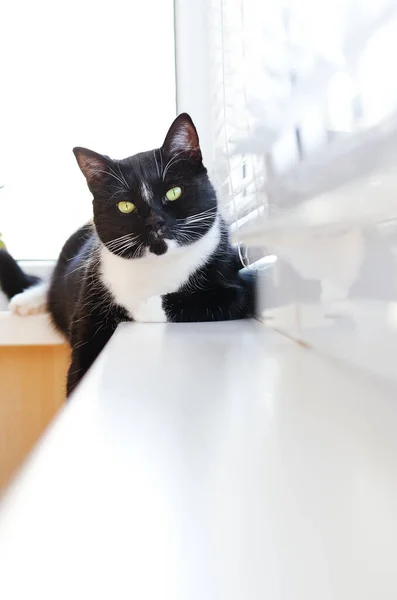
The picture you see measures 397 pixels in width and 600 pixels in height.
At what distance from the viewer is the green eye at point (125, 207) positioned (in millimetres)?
1047

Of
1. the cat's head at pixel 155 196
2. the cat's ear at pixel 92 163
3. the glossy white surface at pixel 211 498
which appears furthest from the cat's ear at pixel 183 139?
the glossy white surface at pixel 211 498

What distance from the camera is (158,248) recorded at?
1021mm

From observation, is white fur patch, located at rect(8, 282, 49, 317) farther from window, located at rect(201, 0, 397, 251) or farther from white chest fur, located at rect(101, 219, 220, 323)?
window, located at rect(201, 0, 397, 251)

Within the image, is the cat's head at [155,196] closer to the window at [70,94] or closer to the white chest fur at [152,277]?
the white chest fur at [152,277]

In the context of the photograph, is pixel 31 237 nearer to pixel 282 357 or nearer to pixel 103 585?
pixel 282 357

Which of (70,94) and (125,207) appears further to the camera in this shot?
(70,94)

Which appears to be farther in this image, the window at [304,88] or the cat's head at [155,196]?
the cat's head at [155,196]

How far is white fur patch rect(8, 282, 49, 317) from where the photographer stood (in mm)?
1569

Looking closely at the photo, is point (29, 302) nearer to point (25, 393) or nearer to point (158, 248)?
point (25, 393)

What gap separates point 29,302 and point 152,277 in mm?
Result: 656

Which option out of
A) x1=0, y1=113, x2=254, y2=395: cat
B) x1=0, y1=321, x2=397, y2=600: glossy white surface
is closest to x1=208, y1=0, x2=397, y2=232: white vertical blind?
x1=0, y1=113, x2=254, y2=395: cat

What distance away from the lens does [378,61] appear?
0.38 metres

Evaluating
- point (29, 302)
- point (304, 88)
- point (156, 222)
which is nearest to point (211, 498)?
point (304, 88)

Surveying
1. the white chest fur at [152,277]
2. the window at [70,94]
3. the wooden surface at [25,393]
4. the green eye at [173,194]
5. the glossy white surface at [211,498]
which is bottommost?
the wooden surface at [25,393]
